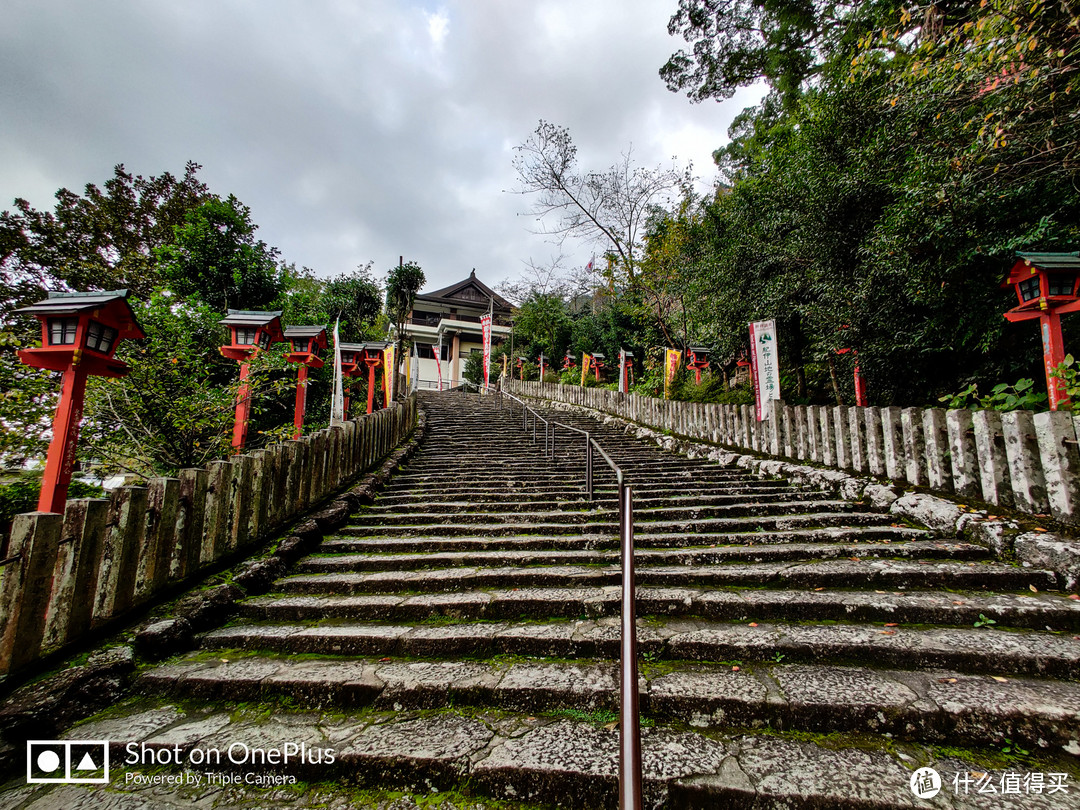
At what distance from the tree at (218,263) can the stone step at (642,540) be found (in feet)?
36.6

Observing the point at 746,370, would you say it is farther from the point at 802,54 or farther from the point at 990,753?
the point at 990,753

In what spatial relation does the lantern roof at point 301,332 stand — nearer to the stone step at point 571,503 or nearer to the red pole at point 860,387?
the stone step at point 571,503

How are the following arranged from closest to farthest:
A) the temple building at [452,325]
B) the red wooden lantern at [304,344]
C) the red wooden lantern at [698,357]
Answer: the red wooden lantern at [304,344]
the red wooden lantern at [698,357]
the temple building at [452,325]

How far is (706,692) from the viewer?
2.10 m

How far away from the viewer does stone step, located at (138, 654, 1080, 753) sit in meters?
1.89

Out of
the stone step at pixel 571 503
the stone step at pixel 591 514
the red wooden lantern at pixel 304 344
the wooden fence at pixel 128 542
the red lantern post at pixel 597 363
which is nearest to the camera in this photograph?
the wooden fence at pixel 128 542

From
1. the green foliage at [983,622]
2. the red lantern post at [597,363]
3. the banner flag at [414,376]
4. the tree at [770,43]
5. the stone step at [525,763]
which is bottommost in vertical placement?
the stone step at [525,763]

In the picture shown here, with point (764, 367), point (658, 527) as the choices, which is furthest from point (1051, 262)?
point (658, 527)

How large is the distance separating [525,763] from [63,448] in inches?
175

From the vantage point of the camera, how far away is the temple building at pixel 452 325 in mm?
31016

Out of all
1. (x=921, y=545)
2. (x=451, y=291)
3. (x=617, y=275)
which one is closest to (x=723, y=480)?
(x=921, y=545)

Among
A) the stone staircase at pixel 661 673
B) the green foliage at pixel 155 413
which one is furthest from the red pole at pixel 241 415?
the stone staircase at pixel 661 673

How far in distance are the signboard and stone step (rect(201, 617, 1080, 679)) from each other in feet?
15.1

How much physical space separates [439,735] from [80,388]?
4.45 m
